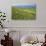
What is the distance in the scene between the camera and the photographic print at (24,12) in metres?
4.89

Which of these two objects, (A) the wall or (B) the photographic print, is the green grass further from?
(A) the wall

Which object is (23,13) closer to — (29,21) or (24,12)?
(24,12)

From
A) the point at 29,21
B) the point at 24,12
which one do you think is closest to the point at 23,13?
the point at 24,12

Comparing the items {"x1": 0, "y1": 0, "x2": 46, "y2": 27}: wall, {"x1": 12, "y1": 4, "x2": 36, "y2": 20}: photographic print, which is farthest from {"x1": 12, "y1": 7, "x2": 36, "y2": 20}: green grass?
{"x1": 0, "y1": 0, "x2": 46, "y2": 27}: wall

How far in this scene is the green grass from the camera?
4891 mm

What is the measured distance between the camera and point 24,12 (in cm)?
492

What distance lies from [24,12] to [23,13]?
1.8 inches

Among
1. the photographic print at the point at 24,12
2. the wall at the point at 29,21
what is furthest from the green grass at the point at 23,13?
the wall at the point at 29,21

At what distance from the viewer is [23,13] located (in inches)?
194

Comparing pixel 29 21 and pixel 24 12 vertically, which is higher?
pixel 24 12

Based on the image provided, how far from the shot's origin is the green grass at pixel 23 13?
193 inches

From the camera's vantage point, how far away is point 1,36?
16.1 feet

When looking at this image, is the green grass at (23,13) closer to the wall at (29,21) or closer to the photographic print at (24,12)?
the photographic print at (24,12)

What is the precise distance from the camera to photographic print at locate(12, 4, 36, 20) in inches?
192
